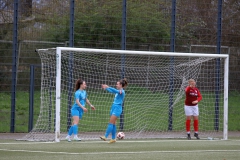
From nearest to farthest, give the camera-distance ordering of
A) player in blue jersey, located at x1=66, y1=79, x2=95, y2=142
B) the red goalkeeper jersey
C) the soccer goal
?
1. player in blue jersey, located at x1=66, y1=79, x2=95, y2=142
2. the soccer goal
3. the red goalkeeper jersey

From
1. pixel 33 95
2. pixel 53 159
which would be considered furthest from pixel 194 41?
pixel 53 159

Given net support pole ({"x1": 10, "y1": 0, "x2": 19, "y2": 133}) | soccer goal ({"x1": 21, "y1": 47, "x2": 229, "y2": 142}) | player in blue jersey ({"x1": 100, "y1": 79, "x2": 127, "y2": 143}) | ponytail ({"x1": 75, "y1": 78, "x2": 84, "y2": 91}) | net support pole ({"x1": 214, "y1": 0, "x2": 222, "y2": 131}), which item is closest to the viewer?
player in blue jersey ({"x1": 100, "y1": 79, "x2": 127, "y2": 143})

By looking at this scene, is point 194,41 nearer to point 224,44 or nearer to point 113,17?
point 224,44

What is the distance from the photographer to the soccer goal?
17.2m

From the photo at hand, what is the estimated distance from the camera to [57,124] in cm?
1459

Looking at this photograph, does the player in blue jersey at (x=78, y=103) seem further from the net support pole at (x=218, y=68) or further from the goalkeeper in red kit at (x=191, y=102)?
the net support pole at (x=218, y=68)

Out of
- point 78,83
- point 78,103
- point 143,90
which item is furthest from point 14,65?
point 143,90

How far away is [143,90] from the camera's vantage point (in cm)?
1811

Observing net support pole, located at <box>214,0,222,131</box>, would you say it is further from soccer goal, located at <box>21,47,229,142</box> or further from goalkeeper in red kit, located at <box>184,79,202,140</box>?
goalkeeper in red kit, located at <box>184,79,202,140</box>

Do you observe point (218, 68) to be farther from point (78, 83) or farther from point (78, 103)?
point (78, 103)

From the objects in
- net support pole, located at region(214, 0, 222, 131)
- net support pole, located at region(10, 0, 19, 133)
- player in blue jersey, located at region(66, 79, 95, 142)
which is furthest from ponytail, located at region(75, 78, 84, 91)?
net support pole, located at region(214, 0, 222, 131)

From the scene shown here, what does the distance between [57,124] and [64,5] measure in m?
5.66

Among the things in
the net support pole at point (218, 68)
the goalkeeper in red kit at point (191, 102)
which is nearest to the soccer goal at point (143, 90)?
the net support pole at point (218, 68)

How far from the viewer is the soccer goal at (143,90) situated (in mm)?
17234
